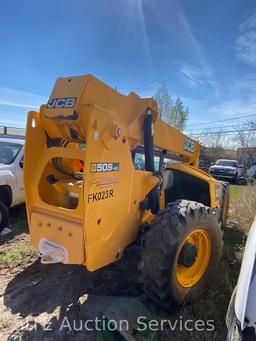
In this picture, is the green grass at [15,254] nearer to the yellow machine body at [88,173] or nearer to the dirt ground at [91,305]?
the dirt ground at [91,305]

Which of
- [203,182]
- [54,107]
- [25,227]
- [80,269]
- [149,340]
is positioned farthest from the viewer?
[25,227]

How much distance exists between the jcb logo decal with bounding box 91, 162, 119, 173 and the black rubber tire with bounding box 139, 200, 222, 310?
75 centimetres

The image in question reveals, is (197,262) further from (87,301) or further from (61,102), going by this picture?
(61,102)

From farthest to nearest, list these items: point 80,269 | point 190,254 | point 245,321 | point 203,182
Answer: point 203,182, point 80,269, point 190,254, point 245,321

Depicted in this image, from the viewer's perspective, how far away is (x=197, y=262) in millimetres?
3189

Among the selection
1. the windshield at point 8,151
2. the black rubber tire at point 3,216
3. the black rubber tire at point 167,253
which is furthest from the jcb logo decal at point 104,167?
the windshield at point 8,151

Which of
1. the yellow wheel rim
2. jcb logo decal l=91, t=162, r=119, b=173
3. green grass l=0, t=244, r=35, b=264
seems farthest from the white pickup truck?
the yellow wheel rim

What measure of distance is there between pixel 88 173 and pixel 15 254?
8.77 feet

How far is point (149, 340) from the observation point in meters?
2.34

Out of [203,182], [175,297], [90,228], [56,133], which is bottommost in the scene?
[175,297]

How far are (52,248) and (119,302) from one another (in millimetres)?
938

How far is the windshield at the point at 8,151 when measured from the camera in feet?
18.6

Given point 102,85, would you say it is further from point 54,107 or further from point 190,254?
point 190,254

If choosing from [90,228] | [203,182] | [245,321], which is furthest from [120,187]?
[203,182]
